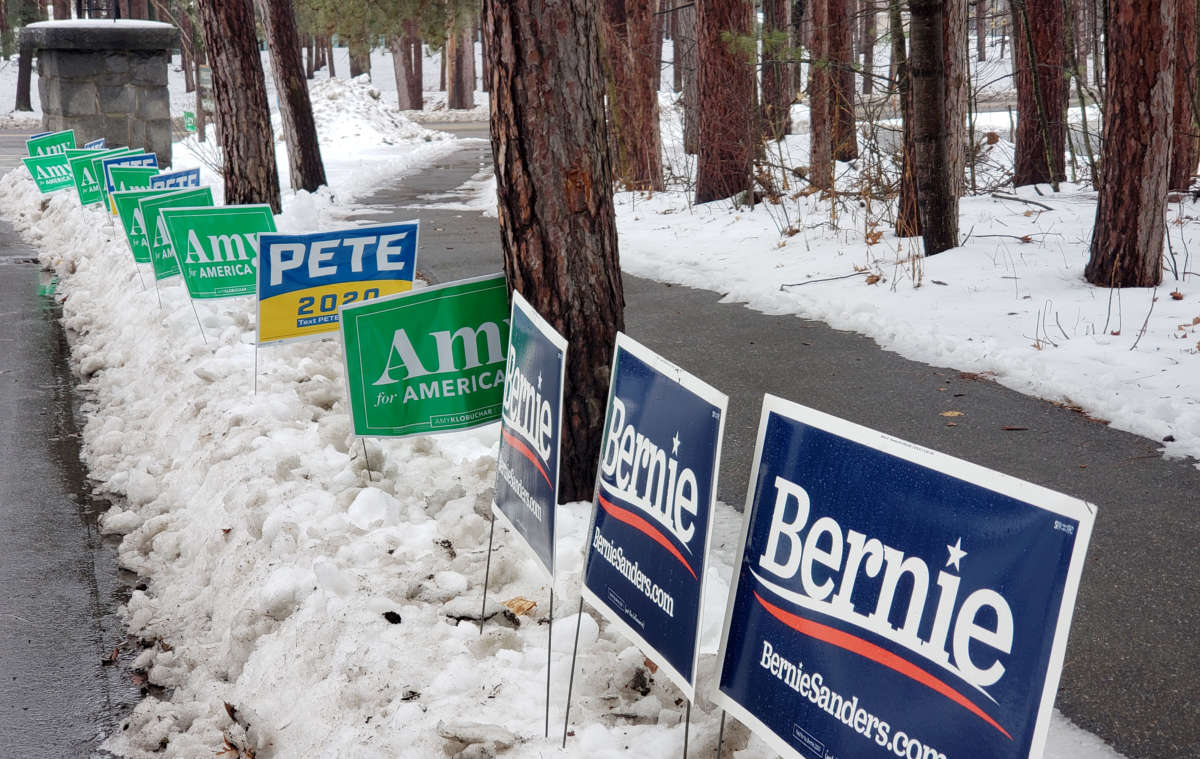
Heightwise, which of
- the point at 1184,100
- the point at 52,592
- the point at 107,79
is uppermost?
the point at 107,79

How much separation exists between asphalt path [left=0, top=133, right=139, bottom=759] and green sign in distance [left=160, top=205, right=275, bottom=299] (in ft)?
3.95

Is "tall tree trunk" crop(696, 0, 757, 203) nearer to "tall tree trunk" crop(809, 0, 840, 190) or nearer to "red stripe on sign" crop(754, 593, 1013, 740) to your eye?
"tall tree trunk" crop(809, 0, 840, 190)

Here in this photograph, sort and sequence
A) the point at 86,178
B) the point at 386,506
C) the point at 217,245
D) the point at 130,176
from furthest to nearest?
1. the point at 86,178
2. the point at 130,176
3. the point at 217,245
4. the point at 386,506

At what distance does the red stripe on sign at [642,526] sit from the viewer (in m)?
2.56

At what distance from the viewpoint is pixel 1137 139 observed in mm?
7797

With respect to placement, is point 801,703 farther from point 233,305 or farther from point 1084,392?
point 233,305

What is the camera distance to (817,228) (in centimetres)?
1141

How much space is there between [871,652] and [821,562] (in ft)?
0.67

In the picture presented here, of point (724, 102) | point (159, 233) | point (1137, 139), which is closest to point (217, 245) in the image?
point (159, 233)

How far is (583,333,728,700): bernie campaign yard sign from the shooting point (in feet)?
8.06

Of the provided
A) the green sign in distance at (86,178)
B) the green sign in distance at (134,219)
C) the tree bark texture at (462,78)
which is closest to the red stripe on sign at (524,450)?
the green sign in distance at (134,219)

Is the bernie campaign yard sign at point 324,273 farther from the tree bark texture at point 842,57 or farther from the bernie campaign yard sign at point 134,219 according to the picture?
the tree bark texture at point 842,57

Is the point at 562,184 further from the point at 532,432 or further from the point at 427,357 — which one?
the point at 532,432

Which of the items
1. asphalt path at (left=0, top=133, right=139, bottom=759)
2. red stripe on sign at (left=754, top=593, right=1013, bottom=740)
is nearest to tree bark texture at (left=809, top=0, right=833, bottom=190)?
asphalt path at (left=0, top=133, right=139, bottom=759)
